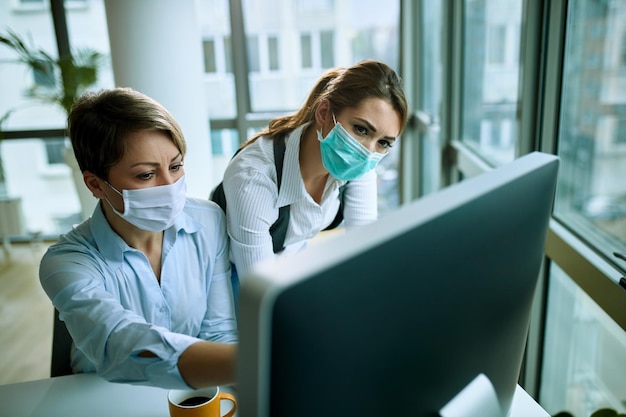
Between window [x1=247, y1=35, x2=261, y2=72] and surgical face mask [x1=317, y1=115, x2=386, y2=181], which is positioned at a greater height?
window [x1=247, y1=35, x2=261, y2=72]

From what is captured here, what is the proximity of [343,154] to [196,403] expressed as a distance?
68 centimetres

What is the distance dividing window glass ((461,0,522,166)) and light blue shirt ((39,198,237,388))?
1319mm

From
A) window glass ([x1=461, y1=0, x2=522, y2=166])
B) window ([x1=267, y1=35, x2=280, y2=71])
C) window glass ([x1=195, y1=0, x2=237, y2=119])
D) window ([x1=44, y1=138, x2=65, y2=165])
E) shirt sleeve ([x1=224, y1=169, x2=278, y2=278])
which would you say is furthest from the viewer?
window ([x1=44, y1=138, x2=65, y2=165])

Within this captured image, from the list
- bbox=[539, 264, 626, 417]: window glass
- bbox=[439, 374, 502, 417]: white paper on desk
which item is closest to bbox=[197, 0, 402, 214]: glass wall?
bbox=[539, 264, 626, 417]: window glass

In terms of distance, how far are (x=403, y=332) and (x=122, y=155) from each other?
0.78 m

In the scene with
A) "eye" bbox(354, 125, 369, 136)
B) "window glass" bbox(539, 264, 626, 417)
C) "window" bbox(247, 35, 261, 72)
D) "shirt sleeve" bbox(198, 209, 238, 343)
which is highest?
"window" bbox(247, 35, 261, 72)

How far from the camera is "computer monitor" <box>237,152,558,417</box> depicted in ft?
1.25

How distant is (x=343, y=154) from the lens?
1.35 meters

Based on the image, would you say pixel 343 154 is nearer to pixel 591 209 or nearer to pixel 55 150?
pixel 591 209

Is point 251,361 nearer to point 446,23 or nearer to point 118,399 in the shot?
point 118,399

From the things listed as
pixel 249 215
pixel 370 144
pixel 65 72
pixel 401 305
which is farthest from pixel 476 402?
pixel 65 72

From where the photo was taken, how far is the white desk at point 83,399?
1.02 metres

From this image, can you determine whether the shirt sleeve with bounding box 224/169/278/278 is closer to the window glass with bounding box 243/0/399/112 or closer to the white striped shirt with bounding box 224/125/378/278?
the white striped shirt with bounding box 224/125/378/278

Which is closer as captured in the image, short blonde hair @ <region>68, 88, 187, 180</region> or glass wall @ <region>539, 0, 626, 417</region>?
short blonde hair @ <region>68, 88, 187, 180</region>
